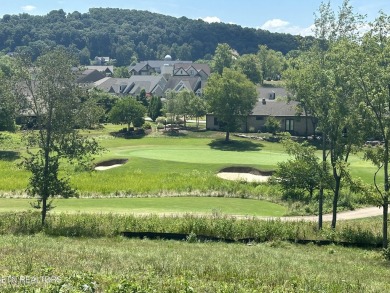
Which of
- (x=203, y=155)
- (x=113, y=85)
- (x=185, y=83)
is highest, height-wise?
(x=185, y=83)

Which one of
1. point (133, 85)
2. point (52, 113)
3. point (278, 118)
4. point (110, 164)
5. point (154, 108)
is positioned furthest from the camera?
point (133, 85)

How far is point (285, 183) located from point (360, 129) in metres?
13.2

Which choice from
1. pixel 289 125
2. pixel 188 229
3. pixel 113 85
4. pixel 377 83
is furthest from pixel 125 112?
pixel 113 85

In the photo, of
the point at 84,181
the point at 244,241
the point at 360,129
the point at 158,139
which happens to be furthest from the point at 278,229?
the point at 158,139

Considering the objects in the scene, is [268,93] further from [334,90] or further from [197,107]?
[334,90]

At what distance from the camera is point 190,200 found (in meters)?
34.5

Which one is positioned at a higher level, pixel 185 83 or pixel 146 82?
pixel 146 82

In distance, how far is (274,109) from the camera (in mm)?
79625

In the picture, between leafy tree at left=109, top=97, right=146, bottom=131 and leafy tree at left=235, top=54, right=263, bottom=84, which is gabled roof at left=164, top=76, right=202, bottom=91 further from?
leafy tree at left=109, top=97, right=146, bottom=131

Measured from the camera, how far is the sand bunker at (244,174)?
4295cm

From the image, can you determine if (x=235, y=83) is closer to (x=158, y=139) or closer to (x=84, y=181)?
(x=158, y=139)

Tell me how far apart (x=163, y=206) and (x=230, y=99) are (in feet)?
140

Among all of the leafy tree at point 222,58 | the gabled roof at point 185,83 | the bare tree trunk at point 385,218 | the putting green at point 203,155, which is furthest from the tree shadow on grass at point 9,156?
the leafy tree at point 222,58

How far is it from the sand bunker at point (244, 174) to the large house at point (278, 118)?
29.5 metres
